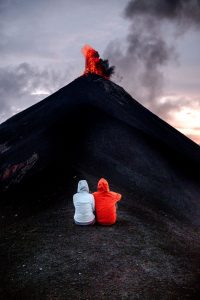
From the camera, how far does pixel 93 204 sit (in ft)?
42.2

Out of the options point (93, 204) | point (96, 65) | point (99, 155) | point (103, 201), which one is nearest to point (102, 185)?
point (103, 201)

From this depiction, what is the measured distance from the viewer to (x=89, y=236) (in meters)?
12.4

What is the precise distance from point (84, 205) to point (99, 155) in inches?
534

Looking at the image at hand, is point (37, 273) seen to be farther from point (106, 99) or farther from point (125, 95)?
point (125, 95)

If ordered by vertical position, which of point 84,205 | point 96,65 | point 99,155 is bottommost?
point 84,205

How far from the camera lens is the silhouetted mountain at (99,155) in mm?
22000

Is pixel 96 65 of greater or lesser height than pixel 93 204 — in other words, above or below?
above

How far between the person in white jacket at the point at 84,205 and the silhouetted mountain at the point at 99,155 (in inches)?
207

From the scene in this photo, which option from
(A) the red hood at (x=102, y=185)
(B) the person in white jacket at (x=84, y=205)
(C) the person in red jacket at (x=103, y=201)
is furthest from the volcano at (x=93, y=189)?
(A) the red hood at (x=102, y=185)

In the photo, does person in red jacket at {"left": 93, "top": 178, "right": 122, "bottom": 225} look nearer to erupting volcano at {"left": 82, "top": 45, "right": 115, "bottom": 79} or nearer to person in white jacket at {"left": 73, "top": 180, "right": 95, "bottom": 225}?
person in white jacket at {"left": 73, "top": 180, "right": 95, "bottom": 225}

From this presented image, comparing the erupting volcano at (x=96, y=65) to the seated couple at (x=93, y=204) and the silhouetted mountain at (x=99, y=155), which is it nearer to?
the silhouetted mountain at (x=99, y=155)

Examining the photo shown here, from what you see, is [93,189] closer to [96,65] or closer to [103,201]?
[103,201]

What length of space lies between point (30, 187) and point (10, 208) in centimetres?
254

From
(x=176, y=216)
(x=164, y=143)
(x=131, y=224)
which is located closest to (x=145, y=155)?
(x=164, y=143)
